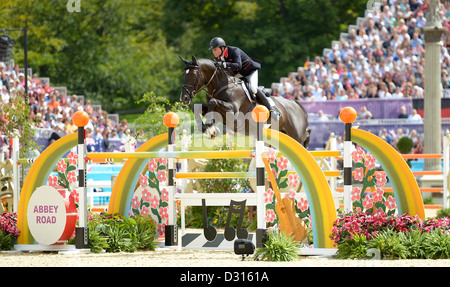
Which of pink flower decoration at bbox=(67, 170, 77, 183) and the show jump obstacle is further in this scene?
pink flower decoration at bbox=(67, 170, 77, 183)

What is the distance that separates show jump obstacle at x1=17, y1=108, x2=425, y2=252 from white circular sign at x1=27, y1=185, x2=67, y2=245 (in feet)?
0.78

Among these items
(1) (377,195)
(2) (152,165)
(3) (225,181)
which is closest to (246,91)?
(3) (225,181)

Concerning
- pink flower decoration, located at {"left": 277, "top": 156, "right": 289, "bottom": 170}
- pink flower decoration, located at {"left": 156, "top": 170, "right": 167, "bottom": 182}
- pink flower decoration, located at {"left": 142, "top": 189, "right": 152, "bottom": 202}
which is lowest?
pink flower decoration, located at {"left": 142, "top": 189, "right": 152, "bottom": 202}

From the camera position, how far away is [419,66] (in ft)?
77.5

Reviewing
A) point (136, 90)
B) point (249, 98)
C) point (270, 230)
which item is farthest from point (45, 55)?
point (270, 230)

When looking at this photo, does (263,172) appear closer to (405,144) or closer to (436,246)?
(436,246)

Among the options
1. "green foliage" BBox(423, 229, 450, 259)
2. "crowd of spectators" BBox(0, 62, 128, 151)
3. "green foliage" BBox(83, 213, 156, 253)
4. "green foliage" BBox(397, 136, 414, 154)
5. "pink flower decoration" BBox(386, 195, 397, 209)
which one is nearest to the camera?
"green foliage" BBox(423, 229, 450, 259)

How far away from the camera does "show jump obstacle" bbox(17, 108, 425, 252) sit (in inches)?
305

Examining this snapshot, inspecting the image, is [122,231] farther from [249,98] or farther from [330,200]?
[249,98]

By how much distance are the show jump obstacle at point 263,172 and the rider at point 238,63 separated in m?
2.08

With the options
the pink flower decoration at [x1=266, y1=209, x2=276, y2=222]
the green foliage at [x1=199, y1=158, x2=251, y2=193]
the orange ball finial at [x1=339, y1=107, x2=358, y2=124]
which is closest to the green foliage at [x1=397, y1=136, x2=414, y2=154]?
the green foliage at [x1=199, y1=158, x2=251, y2=193]

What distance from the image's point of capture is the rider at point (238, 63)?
35.4ft

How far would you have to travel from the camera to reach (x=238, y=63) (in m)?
10.9

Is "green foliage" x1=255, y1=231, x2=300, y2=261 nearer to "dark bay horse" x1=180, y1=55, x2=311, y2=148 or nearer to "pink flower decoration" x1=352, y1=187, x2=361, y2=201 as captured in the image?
"pink flower decoration" x1=352, y1=187, x2=361, y2=201
